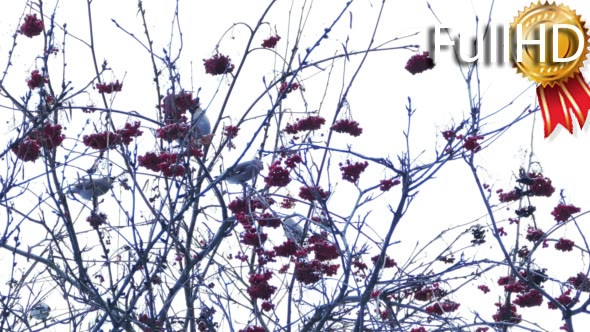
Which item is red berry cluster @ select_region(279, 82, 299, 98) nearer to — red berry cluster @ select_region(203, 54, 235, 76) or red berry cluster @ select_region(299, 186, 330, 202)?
red berry cluster @ select_region(203, 54, 235, 76)

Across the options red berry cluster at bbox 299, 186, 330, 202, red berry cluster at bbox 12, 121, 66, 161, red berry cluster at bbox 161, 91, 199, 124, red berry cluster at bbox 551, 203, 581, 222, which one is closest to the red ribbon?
red berry cluster at bbox 551, 203, 581, 222

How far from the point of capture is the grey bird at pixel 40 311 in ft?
17.1

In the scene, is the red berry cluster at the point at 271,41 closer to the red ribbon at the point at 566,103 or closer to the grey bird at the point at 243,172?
the grey bird at the point at 243,172

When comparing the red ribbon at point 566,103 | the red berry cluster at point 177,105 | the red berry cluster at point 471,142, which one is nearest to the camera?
the red berry cluster at point 471,142

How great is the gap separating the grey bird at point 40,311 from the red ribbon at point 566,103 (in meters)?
3.04

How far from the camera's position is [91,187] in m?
4.96

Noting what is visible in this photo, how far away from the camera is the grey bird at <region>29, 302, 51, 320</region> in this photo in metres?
5.21

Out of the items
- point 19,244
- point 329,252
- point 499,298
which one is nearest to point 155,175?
point 19,244

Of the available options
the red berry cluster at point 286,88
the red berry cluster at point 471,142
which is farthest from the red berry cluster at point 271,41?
the red berry cluster at point 471,142

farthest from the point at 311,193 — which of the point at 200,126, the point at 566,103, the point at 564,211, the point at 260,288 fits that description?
the point at 566,103

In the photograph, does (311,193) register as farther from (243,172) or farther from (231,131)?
(231,131)

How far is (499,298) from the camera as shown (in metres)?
6.41

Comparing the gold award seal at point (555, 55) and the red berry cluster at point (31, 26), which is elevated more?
the gold award seal at point (555, 55)

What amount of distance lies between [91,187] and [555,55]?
10.2 ft
